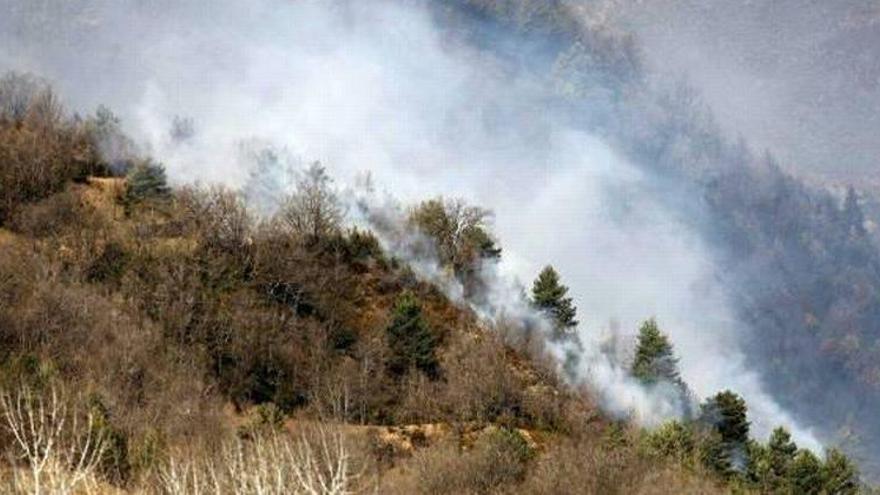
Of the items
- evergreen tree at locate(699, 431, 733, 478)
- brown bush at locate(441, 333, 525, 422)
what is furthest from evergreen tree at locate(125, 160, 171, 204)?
evergreen tree at locate(699, 431, 733, 478)

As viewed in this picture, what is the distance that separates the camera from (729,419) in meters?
77.8

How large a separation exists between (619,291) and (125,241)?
4894 inches

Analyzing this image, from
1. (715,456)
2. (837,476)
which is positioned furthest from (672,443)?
(837,476)

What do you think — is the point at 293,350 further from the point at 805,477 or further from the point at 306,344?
the point at 805,477

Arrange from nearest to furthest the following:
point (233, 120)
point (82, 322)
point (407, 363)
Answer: point (82, 322) < point (407, 363) < point (233, 120)

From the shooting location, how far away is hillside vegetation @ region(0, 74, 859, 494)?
44625mm

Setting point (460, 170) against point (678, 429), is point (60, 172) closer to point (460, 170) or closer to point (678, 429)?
point (678, 429)

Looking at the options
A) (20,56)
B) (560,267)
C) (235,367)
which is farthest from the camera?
(560,267)

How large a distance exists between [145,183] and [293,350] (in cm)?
2356

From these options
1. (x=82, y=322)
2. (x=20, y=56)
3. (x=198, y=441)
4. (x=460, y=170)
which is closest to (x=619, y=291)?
(x=460, y=170)

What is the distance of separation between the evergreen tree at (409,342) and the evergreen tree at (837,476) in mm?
26880

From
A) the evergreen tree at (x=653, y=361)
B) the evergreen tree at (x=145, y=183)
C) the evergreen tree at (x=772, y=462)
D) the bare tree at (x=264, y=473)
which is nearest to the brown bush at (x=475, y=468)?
the bare tree at (x=264, y=473)

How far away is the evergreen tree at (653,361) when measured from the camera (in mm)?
89750

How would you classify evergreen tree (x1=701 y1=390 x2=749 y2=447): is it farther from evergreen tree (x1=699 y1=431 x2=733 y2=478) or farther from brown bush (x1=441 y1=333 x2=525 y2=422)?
brown bush (x1=441 y1=333 x2=525 y2=422)
